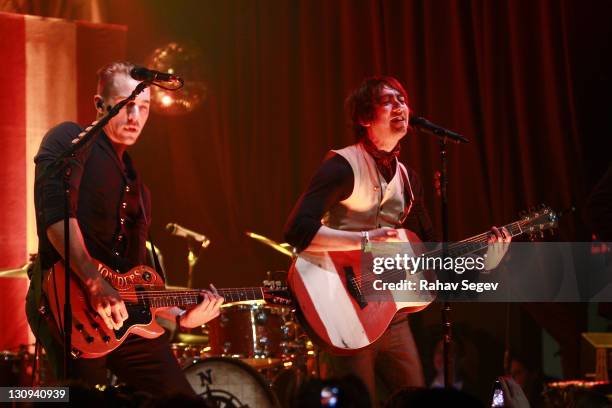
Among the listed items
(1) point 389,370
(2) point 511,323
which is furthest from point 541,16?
(1) point 389,370

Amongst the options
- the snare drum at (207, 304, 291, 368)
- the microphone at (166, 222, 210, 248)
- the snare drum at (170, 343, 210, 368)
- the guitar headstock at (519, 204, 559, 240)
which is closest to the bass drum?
the snare drum at (207, 304, 291, 368)

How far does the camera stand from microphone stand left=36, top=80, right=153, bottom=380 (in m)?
4.05

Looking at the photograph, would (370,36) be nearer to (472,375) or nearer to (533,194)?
(533,194)

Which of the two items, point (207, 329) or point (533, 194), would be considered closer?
Result: point (533, 194)

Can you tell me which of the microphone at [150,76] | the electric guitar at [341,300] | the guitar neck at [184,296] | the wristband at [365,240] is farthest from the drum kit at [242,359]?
the microphone at [150,76]

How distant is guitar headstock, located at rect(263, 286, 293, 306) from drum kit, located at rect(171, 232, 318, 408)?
4.94 ft

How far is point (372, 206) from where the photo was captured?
4.93m

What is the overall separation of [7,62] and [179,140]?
176 centimetres

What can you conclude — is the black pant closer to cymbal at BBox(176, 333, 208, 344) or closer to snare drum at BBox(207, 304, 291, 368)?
snare drum at BBox(207, 304, 291, 368)

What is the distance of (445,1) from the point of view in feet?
24.2

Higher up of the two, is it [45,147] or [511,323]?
[45,147]

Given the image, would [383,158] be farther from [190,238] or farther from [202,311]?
[190,238]

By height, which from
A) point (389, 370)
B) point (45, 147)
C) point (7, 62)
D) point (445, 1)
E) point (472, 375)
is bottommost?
point (472, 375)

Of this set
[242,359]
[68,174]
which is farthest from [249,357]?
[68,174]
